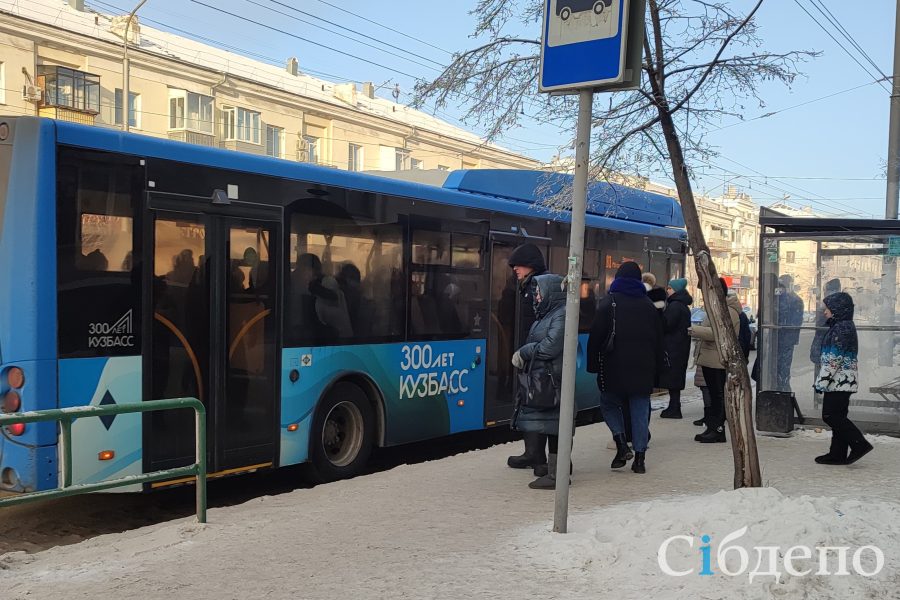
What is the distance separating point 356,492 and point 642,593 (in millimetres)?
3281

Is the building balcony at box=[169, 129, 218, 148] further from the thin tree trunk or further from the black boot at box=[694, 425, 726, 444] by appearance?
the thin tree trunk

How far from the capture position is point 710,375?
970cm

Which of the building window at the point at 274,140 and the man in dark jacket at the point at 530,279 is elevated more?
the building window at the point at 274,140

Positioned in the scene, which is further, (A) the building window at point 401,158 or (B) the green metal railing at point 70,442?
(A) the building window at point 401,158

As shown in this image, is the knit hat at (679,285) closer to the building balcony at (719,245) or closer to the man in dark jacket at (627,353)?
the man in dark jacket at (627,353)

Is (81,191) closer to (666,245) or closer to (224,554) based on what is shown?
(224,554)

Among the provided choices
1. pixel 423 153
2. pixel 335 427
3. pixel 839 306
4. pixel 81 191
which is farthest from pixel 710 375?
pixel 423 153

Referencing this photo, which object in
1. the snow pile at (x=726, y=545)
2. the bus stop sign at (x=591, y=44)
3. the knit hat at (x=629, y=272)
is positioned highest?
the bus stop sign at (x=591, y=44)

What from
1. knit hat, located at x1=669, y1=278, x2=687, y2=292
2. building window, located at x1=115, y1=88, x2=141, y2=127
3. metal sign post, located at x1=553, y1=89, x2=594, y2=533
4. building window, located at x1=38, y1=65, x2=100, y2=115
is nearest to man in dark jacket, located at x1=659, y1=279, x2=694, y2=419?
knit hat, located at x1=669, y1=278, x2=687, y2=292

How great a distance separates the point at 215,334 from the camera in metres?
7.08

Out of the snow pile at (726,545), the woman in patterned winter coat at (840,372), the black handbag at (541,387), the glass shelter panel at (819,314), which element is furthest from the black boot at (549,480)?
the glass shelter panel at (819,314)

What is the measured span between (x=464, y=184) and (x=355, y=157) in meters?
35.3

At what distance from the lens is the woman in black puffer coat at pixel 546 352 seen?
6.80m

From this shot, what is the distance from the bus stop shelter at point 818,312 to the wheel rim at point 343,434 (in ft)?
16.0
